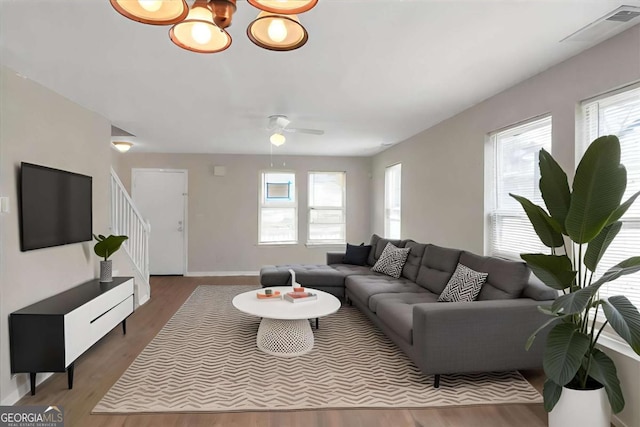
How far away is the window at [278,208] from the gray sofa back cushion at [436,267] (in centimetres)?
362

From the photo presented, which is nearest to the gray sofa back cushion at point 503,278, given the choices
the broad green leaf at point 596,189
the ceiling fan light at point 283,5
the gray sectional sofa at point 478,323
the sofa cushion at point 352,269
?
the gray sectional sofa at point 478,323

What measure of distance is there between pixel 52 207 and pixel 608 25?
4108mm

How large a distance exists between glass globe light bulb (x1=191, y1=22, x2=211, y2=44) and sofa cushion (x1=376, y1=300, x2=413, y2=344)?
235cm

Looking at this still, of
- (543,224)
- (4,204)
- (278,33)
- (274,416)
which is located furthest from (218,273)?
(278,33)

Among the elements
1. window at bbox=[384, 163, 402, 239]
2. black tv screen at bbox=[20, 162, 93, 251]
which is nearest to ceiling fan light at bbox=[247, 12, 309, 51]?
black tv screen at bbox=[20, 162, 93, 251]

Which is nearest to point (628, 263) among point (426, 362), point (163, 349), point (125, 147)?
point (426, 362)

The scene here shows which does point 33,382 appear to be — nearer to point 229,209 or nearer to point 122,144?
point 122,144

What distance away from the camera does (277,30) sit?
4.72 feet

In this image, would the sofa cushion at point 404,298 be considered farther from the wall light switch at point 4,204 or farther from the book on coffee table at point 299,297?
the wall light switch at point 4,204

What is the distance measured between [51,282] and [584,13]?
4129 millimetres

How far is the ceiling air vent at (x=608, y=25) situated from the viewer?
2002 millimetres

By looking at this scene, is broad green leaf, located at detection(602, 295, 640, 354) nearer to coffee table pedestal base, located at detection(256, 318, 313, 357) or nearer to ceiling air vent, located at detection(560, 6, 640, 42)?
ceiling air vent, located at detection(560, 6, 640, 42)

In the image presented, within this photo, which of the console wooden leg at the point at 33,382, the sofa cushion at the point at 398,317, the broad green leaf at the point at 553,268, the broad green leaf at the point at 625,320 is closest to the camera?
the broad green leaf at the point at 625,320

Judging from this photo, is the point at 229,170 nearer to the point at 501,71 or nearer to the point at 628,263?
the point at 501,71
